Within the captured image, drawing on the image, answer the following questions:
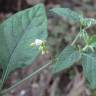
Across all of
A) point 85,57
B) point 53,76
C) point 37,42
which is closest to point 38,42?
point 37,42

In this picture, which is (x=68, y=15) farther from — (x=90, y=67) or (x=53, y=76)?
(x=53, y=76)

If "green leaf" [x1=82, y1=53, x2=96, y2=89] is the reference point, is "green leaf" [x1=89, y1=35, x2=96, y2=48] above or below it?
above

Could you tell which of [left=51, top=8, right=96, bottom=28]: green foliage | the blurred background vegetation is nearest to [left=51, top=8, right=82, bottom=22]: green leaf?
[left=51, top=8, right=96, bottom=28]: green foliage

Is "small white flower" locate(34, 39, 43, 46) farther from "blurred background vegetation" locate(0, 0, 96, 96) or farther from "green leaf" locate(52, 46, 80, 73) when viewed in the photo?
"blurred background vegetation" locate(0, 0, 96, 96)

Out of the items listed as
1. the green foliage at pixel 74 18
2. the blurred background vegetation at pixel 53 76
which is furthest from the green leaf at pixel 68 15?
the blurred background vegetation at pixel 53 76

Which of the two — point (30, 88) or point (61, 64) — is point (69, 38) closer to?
point (30, 88)

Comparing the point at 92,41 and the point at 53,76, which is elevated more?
the point at 92,41
